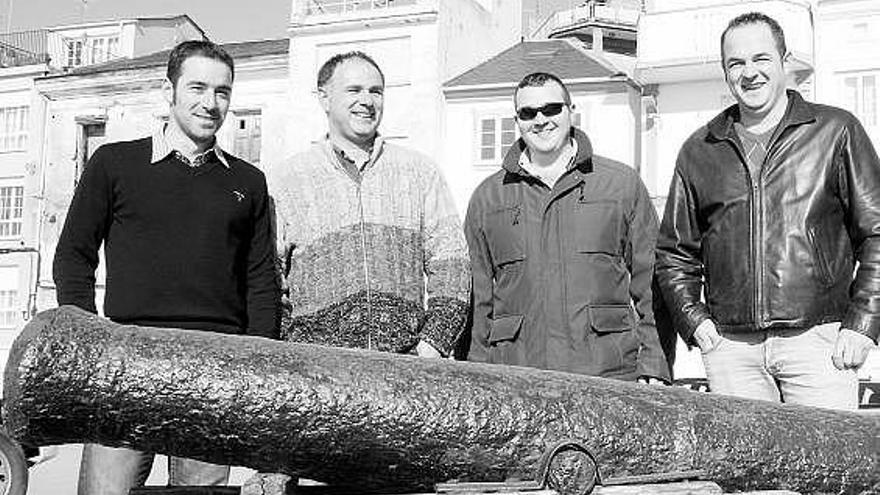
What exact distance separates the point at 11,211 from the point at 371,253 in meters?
34.1

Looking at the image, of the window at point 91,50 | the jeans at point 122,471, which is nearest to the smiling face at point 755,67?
the jeans at point 122,471

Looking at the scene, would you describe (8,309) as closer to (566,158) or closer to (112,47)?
(112,47)

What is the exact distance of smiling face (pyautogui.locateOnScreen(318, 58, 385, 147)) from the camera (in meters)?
4.47

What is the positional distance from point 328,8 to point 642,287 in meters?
28.4

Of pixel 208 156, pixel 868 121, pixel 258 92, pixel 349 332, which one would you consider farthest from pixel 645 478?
pixel 258 92

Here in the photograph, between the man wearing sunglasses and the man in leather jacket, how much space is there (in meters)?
0.34

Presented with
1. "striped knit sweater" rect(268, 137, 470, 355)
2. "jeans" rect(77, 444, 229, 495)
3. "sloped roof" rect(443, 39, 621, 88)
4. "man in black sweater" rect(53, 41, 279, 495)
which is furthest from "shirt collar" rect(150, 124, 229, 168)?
"sloped roof" rect(443, 39, 621, 88)

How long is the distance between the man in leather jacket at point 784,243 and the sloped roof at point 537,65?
23613 millimetres

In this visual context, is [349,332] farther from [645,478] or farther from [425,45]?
[425,45]

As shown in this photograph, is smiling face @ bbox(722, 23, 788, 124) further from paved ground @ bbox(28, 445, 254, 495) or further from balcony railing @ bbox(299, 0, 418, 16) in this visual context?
balcony railing @ bbox(299, 0, 418, 16)

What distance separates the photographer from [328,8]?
1253 inches

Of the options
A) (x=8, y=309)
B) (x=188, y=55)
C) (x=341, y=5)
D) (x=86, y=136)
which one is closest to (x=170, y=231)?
(x=188, y=55)

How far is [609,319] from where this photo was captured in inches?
180

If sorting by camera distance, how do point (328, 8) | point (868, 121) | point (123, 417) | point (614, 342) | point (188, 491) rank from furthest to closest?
point (328, 8)
point (868, 121)
point (614, 342)
point (188, 491)
point (123, 417)
